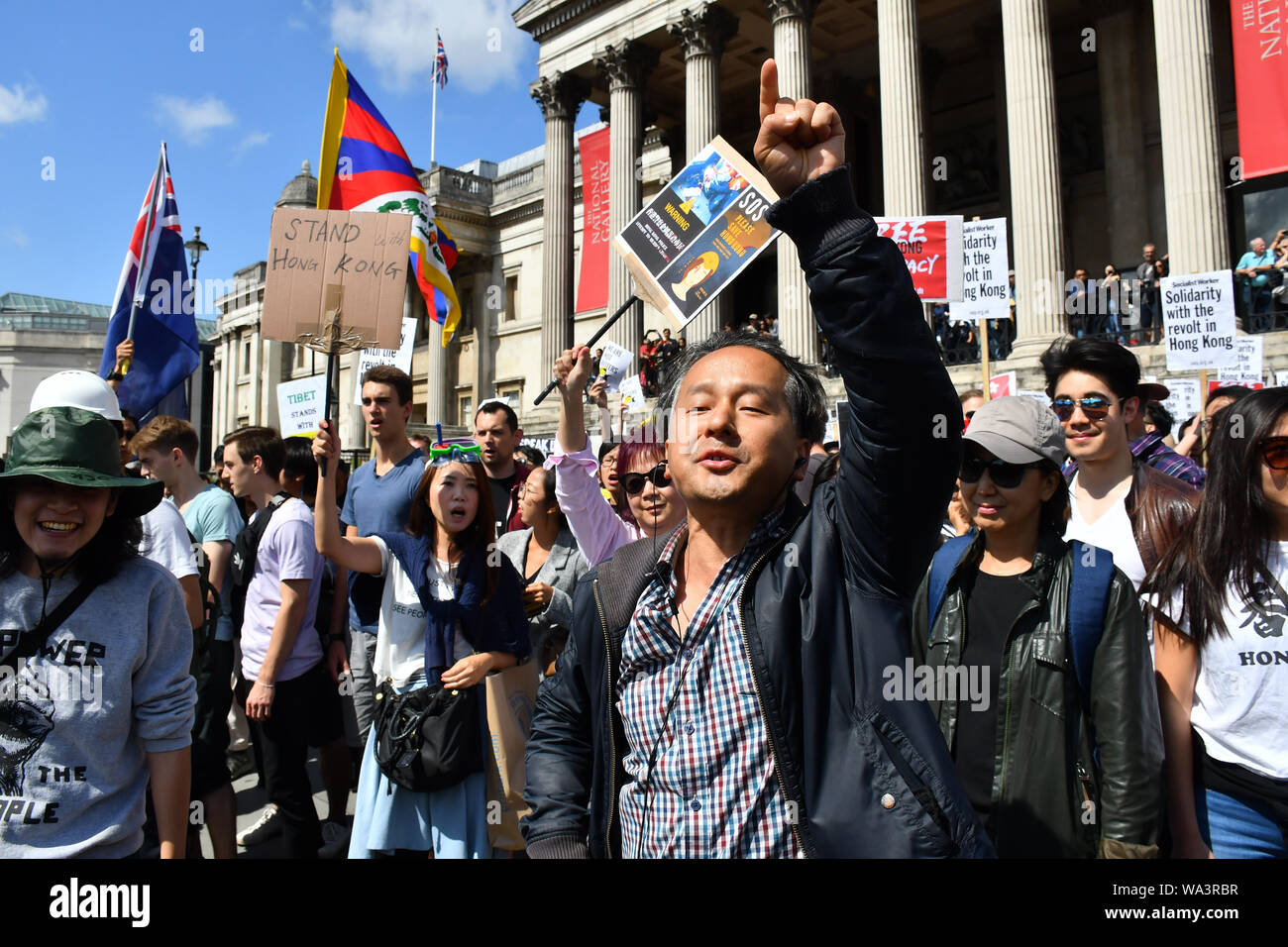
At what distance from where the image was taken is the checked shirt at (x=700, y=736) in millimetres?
1559

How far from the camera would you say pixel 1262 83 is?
41.0ft

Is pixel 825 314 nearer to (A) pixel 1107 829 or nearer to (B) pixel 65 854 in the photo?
(A) pixel 1107 829

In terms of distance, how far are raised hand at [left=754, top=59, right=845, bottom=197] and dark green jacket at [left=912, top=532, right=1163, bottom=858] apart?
150cm

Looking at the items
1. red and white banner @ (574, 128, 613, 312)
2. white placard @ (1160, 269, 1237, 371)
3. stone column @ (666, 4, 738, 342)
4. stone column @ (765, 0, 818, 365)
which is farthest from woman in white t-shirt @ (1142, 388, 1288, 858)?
red and white banner @ (574, 128, 613, 312)

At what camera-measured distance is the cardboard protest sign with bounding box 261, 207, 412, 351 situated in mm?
3990

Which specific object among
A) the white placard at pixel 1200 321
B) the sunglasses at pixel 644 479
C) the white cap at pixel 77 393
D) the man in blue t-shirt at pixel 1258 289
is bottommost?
the sunglasses at pixel 644 479

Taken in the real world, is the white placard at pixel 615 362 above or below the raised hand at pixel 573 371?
above

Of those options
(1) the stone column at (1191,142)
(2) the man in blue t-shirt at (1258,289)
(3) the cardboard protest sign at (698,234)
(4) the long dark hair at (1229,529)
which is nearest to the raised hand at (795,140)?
(4) the long dark hair at (1229,529)

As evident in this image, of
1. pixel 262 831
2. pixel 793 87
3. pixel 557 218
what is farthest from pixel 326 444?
pixel 557 218

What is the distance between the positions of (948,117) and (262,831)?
23.8 meters

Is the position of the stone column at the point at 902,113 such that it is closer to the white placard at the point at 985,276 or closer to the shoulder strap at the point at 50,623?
the white placard at the point at 985,276

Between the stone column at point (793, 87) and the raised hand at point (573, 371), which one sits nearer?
the raised hand at point (573, 371)

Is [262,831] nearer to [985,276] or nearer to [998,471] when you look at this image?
[998,471]
